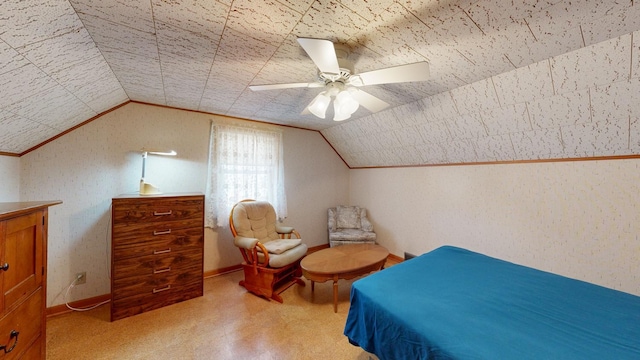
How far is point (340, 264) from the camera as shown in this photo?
2.46 meters

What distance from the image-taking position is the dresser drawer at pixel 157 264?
212 centimetres

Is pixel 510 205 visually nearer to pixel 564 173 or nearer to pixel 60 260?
pixel 564 173

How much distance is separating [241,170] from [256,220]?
0.78 metres

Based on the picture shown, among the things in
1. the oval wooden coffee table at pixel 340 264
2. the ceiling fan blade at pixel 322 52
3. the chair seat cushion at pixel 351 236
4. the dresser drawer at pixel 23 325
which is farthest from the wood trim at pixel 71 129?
the chair seat cushion at pixel 351 236

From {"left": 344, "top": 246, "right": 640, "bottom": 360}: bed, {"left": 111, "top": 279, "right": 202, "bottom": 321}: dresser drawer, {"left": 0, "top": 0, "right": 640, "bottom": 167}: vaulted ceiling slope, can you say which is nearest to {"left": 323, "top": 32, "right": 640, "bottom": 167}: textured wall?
{"left": 0, "top": 0, "right": 640, "bottom": 167}: vaulted ceiling slope

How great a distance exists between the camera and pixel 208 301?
2.49 metres

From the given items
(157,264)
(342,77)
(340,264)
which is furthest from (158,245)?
(342,77)

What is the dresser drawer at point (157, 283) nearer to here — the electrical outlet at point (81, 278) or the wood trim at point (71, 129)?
the electrical outlet at point (81, 278)

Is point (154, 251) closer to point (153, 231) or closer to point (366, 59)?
point (153, 231)

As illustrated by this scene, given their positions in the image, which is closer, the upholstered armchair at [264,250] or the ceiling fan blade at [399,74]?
the ceiling fan blade at [399,74]

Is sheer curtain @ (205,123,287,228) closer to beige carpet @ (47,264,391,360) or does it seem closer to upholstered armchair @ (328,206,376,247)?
upholstered armchair @ (328,206,376,247)

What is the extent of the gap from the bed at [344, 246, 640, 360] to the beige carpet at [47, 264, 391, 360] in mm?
632

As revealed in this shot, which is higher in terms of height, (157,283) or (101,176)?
(101,176)

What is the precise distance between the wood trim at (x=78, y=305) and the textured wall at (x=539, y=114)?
3812 mm
